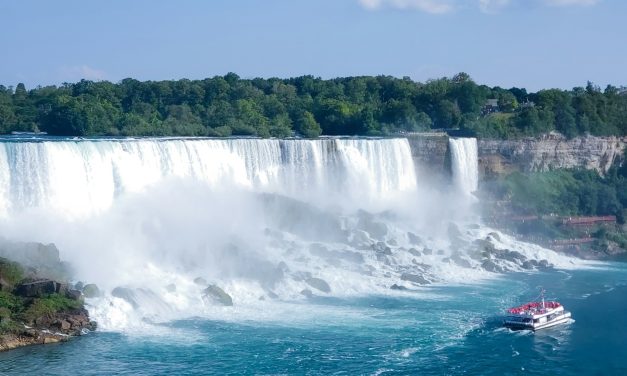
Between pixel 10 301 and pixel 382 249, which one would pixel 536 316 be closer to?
pixel 382 249

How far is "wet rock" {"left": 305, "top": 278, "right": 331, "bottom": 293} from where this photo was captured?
33.1 m

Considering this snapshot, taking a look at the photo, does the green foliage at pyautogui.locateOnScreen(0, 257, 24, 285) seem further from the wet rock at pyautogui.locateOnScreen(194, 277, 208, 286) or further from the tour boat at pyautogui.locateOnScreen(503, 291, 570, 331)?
the tour boat at pyautogui.locateOnScreen(503, 291, 570, 331)

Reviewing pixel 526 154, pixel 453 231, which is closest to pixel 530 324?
pixel 453 231

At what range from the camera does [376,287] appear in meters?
34.1

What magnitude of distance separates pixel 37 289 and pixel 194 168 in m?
13.6

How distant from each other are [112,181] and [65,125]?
19743 millimetres

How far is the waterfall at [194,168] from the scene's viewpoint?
3275 centimetres

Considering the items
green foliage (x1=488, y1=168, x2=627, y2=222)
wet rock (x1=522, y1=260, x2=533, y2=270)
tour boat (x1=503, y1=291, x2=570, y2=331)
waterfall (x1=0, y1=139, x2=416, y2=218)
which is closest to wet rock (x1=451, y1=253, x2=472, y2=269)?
wet rock (x1=522, y1=260, x2=533, y2=270)

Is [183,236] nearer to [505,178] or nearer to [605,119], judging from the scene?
[505,178]

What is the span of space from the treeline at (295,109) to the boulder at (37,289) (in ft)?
85.3

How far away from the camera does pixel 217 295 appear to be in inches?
1206

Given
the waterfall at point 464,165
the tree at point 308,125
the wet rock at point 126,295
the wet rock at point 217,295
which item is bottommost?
the wet rock at point 217,295

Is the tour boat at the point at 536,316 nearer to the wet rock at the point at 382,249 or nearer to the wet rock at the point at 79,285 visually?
the wet rock at the point at 382,249

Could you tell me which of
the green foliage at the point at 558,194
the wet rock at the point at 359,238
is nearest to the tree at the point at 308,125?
the green foliage at the point at 558,194
